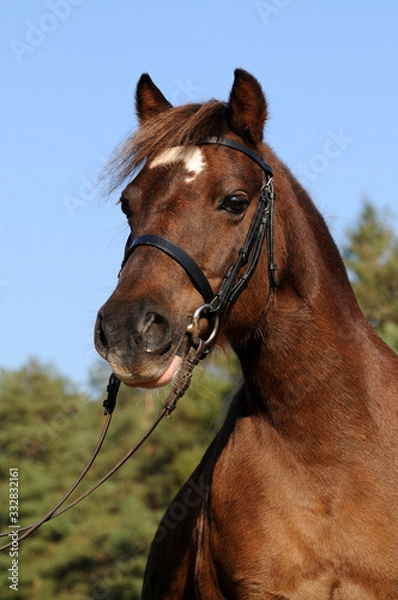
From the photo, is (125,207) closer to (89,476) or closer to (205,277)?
(205,277)

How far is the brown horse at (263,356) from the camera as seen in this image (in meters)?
4.61

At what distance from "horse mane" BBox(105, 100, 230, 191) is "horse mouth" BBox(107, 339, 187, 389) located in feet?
4.14

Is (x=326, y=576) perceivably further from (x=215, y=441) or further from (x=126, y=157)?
(x=126, y=157)

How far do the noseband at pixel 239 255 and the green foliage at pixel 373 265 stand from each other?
20.0m

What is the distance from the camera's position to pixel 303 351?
5.09 metres

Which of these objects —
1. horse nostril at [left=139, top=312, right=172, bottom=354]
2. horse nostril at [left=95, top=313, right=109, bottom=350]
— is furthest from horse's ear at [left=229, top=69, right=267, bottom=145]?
horse nostril at [left=95, top=313, right=109, bottom=350]

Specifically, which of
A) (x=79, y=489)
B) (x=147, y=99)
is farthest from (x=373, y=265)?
(x=147, y=99)

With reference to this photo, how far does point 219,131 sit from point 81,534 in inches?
1525

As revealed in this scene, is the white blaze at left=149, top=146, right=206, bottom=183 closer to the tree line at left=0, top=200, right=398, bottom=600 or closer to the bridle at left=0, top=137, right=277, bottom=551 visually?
the bridle at left=0, top=137, right=277, bottom=551

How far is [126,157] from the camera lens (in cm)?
536

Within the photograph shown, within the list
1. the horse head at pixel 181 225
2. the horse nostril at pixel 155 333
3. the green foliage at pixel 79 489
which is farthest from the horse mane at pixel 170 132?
the green foliage at pixel 79 489

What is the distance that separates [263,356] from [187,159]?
1236 millimetres

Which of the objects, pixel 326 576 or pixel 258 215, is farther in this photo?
pixel 258 215

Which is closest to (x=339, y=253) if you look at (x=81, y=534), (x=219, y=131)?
(x=219, y=131)
